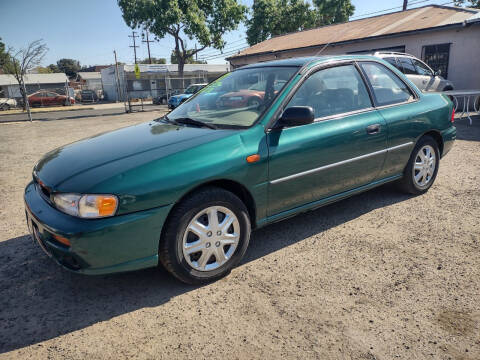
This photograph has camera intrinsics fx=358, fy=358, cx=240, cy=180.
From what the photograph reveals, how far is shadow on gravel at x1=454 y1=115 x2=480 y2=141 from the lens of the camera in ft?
26.9

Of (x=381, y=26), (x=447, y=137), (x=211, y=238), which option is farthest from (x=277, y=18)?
(x=211, y=238)

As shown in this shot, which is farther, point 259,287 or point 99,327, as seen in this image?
point 259,287

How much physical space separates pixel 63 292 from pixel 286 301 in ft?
5.38

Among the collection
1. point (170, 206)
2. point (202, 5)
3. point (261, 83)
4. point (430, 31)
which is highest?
point (202, 5)

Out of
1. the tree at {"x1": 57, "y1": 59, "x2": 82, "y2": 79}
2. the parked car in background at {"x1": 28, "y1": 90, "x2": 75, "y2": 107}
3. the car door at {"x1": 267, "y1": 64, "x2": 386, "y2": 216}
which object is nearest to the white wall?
the car door at {"x1": 267, "y1": 64, "x2": 386, "y2": 216}

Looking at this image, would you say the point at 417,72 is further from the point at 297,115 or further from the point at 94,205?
the point at 94,205

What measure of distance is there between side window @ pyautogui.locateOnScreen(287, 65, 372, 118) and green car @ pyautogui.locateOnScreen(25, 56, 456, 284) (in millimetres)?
12

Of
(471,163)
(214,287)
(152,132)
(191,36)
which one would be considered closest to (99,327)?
(214,287)

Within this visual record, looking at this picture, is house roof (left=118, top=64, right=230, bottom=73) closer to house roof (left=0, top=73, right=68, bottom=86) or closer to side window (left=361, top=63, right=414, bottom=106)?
house roof (left=0, top=73, right=68, bottom=86)

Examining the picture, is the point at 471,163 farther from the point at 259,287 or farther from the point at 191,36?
the point at 191,36

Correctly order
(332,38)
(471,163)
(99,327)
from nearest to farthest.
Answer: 1. (99,327)
2. (471,163)
3. (332,38)

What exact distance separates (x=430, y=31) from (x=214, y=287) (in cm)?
1621

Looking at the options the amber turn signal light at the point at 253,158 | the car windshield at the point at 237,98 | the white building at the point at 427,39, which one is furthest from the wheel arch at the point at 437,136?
A: the white building at the point at 427,39

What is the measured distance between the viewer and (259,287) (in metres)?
2.65
